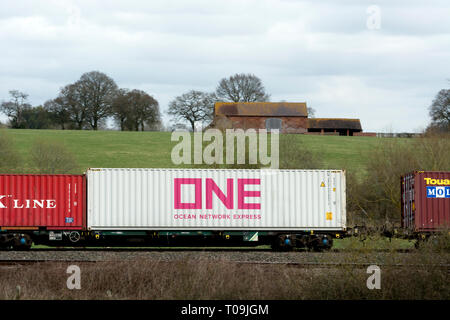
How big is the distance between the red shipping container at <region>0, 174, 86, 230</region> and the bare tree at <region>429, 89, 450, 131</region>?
66.7 meters

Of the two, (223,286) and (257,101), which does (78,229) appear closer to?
(223,286)

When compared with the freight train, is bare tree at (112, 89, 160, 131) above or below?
above

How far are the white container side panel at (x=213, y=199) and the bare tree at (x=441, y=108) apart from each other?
204 feet

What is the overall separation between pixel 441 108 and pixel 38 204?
231 feet

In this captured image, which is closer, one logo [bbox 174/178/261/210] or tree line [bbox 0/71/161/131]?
one logo [bbox 174/178/261/210]

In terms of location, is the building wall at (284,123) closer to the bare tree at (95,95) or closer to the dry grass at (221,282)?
the bare tree at (95,95)

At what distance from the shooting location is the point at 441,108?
78.8 meters

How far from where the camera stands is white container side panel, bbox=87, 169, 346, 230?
2030 centimetres

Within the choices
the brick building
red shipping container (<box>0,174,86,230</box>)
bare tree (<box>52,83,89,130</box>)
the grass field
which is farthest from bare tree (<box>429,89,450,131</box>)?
red shipping container (<box>0,174,86,230</box>)

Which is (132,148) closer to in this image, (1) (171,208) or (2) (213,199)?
(1) (171,208)

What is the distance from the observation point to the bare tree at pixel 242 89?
317 ft

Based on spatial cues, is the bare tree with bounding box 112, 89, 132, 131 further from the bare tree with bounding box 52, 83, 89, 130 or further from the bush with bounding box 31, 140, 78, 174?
the bush with bounding box 31, 140, 78, 174

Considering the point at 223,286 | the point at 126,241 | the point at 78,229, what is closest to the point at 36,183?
the point at 78,229

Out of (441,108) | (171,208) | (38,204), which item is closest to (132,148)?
(441,108)
